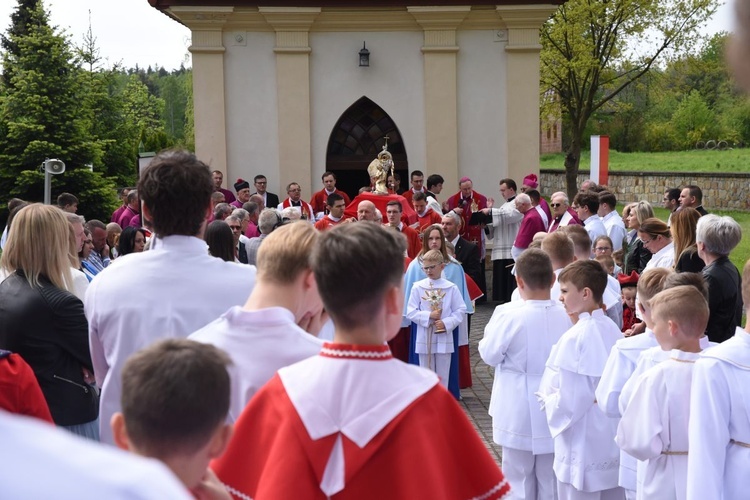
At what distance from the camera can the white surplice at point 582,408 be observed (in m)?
5.89

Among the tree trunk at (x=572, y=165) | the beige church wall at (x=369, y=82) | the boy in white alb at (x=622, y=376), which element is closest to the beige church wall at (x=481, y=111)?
the beige church wall at (x=369, y=82)

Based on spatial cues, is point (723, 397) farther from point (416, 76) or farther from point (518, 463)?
point (416, 76)

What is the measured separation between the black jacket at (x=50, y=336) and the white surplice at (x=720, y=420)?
2.87m

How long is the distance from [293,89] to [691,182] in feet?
74.3

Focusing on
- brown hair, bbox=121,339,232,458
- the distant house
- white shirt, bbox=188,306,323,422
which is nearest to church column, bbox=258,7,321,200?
the distant house

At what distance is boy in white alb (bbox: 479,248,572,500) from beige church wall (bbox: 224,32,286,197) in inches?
472

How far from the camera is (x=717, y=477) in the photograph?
443 cm

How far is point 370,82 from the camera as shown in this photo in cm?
1822

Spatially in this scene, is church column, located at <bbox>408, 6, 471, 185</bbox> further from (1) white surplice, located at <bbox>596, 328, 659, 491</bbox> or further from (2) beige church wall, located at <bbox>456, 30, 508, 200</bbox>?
(1) white surplice, located at <bbox>596, 328, 659, 491</bbox>

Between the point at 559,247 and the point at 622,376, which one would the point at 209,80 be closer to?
the point at 559,247

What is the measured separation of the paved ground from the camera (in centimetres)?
871

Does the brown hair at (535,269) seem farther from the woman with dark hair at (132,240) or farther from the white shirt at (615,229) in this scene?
the white shirt at (615,229)

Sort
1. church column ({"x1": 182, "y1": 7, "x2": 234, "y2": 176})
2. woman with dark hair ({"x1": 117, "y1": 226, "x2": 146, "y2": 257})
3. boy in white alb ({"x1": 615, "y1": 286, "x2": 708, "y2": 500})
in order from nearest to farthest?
boy in white alb ({"x1": 615, "y1": 286, "x2": 708, "y2": 500})
woman with dark hair ({"x1": 117, "y1": 226, "x2": 146, "y2": 257})
church column ({"x1": 182, "y1": 7, "x2": 234, "y2": 176})

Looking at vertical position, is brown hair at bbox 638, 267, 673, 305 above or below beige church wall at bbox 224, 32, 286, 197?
below
